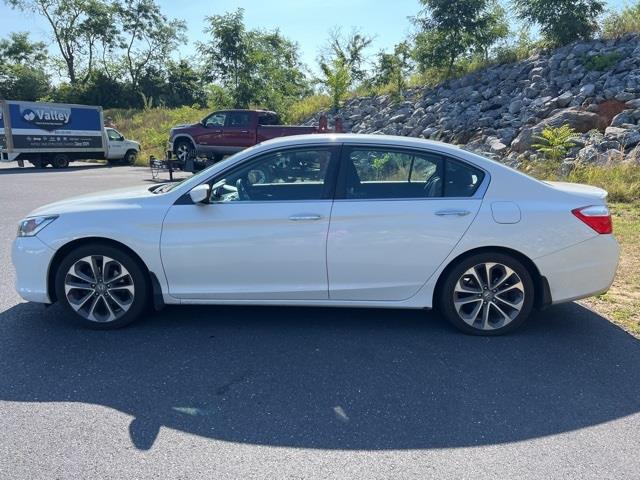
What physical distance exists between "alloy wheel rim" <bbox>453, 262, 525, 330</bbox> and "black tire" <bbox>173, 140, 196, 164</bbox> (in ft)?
54.9

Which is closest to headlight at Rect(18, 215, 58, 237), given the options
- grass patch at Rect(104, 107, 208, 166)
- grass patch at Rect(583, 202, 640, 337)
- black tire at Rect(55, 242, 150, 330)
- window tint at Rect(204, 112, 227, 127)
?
black tire at Rect(55, 242, 150, 330)

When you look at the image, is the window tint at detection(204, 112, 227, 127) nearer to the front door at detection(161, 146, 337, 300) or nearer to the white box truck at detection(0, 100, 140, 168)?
the white box truck at detection(0, 100, 140, 168)

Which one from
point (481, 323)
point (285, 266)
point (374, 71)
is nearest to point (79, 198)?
point (285, 266)

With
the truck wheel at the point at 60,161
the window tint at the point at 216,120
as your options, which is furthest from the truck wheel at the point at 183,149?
the truck wheel at the point at 60,161

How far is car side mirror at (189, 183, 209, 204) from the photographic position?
4176 millimetres

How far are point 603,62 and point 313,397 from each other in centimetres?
1723

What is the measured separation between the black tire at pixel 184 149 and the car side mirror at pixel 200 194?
1599 cm

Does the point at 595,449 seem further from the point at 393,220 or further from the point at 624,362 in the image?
the point at 393,220

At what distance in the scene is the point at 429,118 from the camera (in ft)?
63.0

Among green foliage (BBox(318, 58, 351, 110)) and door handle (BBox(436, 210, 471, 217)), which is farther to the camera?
green foliage (BBox(318, 58, 351, 110))

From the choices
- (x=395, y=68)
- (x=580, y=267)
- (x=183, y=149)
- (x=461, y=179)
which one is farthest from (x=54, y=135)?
(x=580, y=267)

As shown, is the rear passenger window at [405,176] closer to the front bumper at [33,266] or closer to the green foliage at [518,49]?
the front bumper at [33,266]

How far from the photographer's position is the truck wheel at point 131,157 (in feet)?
87.0

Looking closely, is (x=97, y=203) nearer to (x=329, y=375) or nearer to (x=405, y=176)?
(x=329, y=375)
